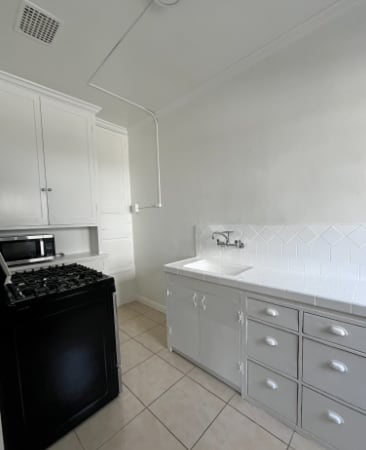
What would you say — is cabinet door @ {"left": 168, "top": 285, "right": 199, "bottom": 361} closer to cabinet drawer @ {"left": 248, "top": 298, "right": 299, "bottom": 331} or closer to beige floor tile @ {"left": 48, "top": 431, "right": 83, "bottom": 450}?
cabinet drawer @ {"left": 248, "top": 298, "right": 299, "bottom": 331}

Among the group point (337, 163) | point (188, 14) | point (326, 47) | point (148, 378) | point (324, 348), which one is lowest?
point (148, 378)

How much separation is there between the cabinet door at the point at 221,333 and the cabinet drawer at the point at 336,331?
449 mm

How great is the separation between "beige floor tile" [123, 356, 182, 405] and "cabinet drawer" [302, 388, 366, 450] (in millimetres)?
955

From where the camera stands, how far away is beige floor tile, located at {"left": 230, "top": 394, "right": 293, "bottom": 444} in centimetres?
124

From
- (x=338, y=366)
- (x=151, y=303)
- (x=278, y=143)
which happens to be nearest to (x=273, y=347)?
(x=338, y=366)

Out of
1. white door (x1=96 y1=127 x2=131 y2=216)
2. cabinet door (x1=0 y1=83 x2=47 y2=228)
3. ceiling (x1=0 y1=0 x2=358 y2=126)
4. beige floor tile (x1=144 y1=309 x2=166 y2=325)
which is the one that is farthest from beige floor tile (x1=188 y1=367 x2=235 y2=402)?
ceiling (x1=0 y1=0 x2=358 y2=126)

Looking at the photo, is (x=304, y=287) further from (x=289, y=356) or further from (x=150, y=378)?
(x=150, y=378)

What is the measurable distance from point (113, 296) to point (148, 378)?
82 centimetres

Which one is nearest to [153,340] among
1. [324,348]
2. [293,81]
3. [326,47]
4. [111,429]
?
[111,429]

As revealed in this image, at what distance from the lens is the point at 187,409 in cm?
143

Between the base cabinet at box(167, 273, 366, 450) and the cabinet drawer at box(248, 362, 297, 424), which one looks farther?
the cabinet drawer at box(248, 362, 297, 424)

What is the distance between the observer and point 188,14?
133 centimetres

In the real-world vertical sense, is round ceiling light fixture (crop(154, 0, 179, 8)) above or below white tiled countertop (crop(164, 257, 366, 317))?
above

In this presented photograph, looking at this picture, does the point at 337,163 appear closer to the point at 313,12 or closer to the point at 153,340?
the point at 313,12
